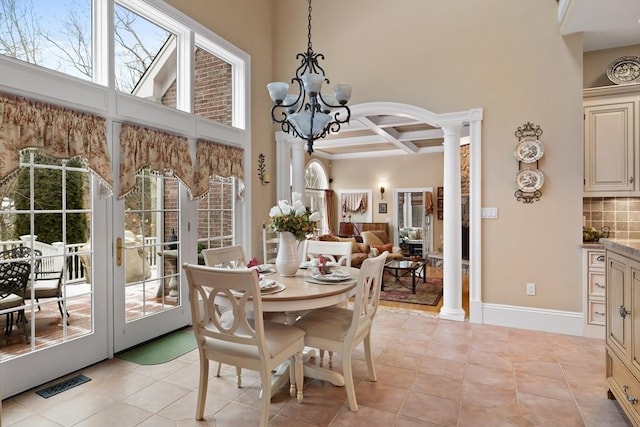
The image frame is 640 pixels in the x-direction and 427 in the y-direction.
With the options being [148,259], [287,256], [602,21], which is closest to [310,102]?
[287,256]

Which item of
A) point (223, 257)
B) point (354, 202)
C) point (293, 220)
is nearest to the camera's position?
point (293, 220)

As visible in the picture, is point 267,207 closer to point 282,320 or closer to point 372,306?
point 282,320

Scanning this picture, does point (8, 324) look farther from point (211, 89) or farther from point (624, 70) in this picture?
point (624, 70)

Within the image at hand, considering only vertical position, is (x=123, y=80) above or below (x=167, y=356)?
above

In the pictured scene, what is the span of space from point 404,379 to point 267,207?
10.3ft

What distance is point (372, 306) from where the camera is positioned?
101 inches

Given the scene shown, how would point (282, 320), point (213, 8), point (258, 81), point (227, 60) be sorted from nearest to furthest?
point (282, 320) → point (213, 8) → point (227, 60) → point (258, 81)

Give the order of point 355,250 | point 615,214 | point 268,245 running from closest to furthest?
point 615,214 → point 268,245 → point 355,250

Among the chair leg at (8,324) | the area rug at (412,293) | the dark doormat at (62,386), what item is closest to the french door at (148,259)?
the dark doormat at (62,386)

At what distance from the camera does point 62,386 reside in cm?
256

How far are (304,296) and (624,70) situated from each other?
4.45m

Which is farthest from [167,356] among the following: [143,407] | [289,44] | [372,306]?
[289,44]

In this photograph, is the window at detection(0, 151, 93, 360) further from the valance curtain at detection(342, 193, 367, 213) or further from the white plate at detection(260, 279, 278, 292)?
the valance curtain at detection(342, 193, 367, 213)

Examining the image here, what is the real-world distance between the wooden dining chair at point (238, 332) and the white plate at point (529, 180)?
10.0 feet
